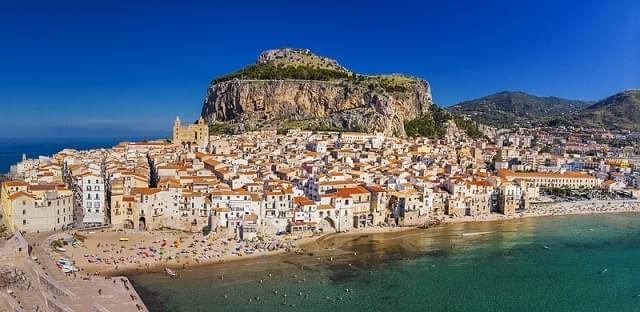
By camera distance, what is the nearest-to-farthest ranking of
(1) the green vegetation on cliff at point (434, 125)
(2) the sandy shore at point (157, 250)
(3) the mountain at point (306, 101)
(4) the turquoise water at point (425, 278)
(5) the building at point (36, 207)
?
(4) the turquoise water at point (425, 278) → (2) the sandy shore at point (157, 250) → (5) the building at point (36, 207) → (3) the mountain at point (306, 101) → (1) the green vegetation on cliff at point (434, 125)

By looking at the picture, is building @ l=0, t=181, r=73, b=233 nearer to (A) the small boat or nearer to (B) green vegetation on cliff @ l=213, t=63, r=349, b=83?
(A) the small boat

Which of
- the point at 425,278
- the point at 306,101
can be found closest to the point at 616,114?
the point at 306,101

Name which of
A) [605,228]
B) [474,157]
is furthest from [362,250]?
[474,157]

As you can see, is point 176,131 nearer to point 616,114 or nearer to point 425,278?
point 425,278

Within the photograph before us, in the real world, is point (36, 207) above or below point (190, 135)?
below

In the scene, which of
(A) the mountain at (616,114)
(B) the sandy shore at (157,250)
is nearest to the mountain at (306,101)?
(B) the sandy shore at (157,250)

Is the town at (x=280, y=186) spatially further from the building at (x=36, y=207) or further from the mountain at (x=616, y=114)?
the mountain at (x=616, y=114)

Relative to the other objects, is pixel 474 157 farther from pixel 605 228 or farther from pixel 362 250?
pixel 362 250
